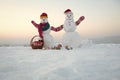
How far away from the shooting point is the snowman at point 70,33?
627 cm

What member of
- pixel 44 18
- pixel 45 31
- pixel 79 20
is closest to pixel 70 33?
pixel 79 20

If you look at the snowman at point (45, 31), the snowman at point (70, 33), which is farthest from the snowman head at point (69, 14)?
the snowman at point (45, 31)

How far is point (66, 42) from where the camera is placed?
6.29m

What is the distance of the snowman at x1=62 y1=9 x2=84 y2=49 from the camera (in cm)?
627

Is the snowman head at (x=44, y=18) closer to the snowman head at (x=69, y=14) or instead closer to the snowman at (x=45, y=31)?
the snowman at (x=45, y=31)

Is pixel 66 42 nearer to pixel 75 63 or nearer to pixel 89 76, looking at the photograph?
pixel 75 63

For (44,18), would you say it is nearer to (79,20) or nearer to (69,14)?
(69,14)

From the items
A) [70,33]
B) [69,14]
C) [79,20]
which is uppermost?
[69,14]

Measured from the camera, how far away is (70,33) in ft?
20.8

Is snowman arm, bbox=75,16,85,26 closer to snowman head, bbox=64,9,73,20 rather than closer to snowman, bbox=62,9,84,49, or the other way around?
snowman, bbox=62,9,84,49

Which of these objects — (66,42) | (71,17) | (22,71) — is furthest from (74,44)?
(22,71)

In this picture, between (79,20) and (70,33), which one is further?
(79,20)

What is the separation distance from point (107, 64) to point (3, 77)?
1474 millimetres

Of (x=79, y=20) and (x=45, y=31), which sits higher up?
(x=79, y=20)
